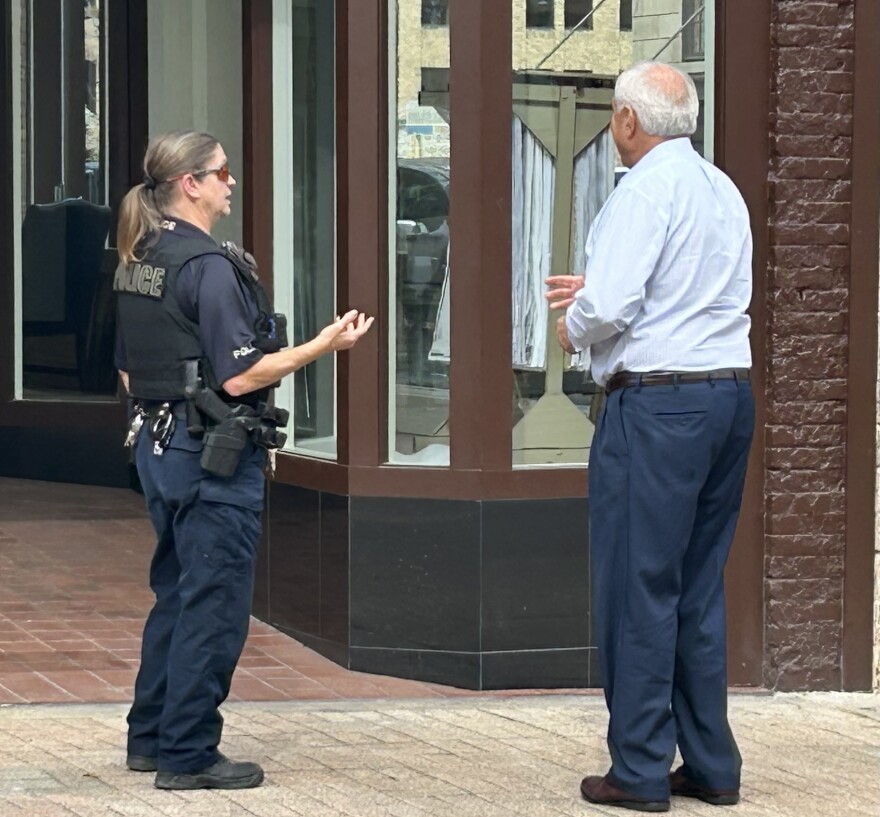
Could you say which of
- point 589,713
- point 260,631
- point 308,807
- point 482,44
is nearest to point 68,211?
point 260,631

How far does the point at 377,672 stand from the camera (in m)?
6.48

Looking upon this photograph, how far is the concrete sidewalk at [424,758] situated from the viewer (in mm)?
4879

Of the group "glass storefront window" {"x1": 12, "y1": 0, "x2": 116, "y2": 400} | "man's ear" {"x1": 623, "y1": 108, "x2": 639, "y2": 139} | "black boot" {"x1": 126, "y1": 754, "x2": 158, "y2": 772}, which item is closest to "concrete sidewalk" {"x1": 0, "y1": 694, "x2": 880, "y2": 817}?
"black boot" {"x1": 126, "y1": 754, "x2": 158, "y2": 772}

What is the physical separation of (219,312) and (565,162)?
2099mm

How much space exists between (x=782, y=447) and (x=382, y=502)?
1.36 metres

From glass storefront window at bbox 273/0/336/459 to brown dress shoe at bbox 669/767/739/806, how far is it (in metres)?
2.16

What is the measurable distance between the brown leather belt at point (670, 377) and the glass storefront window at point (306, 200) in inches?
81.6

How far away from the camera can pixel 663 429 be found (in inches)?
188

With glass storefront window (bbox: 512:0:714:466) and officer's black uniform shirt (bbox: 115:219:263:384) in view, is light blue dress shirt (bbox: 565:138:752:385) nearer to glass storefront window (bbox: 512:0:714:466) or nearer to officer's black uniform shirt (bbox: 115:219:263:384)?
officer's black uniform shirt (bbox: 115:219:263:384)

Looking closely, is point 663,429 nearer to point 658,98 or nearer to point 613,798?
point 658,98

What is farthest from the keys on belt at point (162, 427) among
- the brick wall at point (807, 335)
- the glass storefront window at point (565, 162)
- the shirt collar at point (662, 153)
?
the brick wall at point (807, 335)

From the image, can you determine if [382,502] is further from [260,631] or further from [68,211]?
[68,211]

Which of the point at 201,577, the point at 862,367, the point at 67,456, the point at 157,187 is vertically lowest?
the point at 67,456

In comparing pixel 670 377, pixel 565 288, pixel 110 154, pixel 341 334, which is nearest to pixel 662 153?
pixel 565 288
